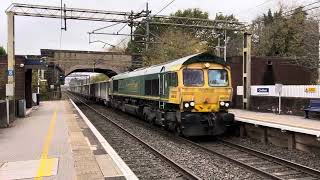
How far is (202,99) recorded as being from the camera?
16.5m

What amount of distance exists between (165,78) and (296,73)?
18936 mm

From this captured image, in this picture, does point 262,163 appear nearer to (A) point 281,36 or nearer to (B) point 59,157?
(B) point 59,157

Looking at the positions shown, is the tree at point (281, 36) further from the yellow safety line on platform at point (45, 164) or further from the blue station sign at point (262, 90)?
the yellow safety line on platform at point (45, 164)

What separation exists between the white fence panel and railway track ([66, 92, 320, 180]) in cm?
646

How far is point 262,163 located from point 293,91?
10.8 meters

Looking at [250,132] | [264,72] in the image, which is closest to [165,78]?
[250,132]

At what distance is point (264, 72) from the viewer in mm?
32188

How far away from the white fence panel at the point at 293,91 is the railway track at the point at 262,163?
646cm

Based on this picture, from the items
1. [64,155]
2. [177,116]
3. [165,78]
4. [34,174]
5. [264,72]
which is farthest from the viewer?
[264,72]

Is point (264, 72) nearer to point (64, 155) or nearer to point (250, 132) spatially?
point (250, 132)

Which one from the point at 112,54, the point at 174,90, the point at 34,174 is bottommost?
the point at 34,174

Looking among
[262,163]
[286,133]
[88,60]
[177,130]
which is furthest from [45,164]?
[88,60]

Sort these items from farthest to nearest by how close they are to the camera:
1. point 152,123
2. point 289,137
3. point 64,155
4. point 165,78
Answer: point 152,123 → point 165,78 → point 289,137 → point 64,155

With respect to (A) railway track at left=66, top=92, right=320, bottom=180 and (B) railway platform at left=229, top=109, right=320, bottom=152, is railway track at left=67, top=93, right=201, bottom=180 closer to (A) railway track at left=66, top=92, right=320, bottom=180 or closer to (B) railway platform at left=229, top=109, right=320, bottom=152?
(A) railway track at left=66, top=92, right=320, bottom=180
